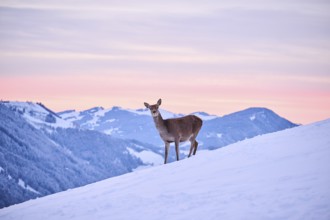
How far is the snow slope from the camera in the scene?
667 inches

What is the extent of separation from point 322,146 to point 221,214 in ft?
22.9

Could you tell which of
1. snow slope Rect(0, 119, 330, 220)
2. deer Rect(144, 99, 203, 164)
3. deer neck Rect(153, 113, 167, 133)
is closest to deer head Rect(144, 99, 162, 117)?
deer Rect(144, 99, 203, 164)

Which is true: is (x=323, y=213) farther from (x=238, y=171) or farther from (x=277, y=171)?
(x=238, y=171)

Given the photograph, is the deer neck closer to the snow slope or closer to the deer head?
the deer head

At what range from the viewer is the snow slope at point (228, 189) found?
17.0 m

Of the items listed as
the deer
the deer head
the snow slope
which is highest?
the deer head

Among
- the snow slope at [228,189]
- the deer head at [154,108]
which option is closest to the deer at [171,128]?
the deer head at [154,108]

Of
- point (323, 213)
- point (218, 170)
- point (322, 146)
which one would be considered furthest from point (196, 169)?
point (323, 213)

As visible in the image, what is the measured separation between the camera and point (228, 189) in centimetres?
1947

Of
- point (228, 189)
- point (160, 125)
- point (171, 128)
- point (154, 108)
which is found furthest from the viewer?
point (171, 128)

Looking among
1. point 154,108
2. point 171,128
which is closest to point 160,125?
point 171,128

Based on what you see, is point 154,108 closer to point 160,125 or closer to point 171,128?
point 160,125

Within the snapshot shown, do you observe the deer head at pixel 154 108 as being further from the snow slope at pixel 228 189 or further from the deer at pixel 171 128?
the snow slope at pixel 228 189

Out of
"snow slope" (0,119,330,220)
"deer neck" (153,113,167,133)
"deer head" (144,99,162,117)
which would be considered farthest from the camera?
"deer neck" (153,113,167,133)
